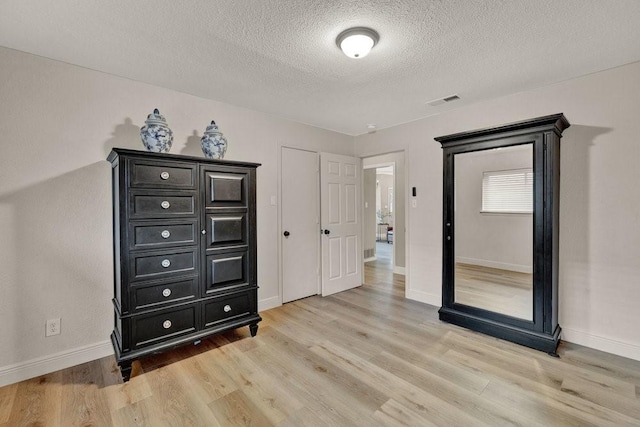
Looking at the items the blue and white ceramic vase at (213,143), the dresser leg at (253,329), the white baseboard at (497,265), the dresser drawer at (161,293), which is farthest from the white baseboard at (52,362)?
the white baseboard at (497,265)

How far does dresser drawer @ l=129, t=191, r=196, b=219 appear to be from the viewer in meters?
2.16

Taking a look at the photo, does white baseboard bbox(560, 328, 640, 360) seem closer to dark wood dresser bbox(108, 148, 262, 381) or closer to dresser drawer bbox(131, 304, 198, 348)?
dark wood dresser bbox(108, 148, 262, 381)

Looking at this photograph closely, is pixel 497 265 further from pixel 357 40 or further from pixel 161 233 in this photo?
pixel 161 233

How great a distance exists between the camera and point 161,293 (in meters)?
2.28

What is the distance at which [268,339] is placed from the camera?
2.74 metres

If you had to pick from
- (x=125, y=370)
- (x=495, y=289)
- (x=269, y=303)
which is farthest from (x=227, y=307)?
(x=495, y=289)

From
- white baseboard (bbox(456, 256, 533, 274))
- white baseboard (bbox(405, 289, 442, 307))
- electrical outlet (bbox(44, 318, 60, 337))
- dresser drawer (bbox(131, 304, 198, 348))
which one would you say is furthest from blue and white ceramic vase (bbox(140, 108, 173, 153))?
white baseboard (bbox(405, 289, 442, 307))

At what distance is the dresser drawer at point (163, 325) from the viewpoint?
2182 millimetres

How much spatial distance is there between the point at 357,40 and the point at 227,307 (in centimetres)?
241

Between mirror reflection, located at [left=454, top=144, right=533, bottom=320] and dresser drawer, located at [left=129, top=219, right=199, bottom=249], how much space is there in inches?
104

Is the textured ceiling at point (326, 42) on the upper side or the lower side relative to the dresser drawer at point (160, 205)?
upper

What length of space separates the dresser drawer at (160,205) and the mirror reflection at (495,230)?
263cm

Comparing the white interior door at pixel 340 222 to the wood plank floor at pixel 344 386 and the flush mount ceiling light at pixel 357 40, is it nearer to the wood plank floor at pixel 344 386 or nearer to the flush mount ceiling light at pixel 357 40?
the wood plank floor at pixel 344 386

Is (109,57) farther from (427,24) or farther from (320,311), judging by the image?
(320,311)
